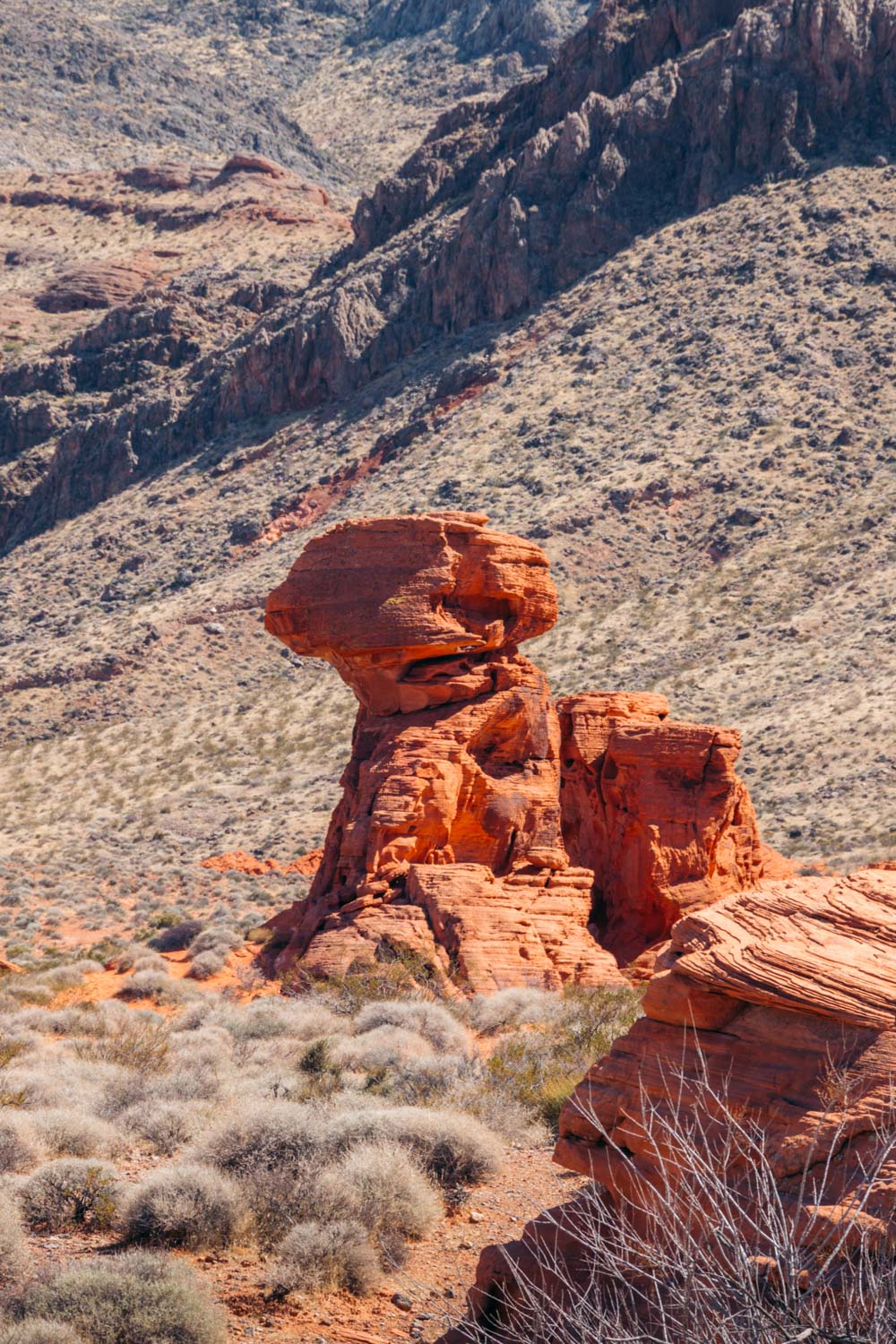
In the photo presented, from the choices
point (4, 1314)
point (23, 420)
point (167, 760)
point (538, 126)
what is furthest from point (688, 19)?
point (4, 1314)

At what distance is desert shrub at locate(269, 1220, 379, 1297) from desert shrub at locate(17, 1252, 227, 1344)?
0.79 m

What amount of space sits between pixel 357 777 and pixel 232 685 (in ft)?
107

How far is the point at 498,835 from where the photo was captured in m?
21.4

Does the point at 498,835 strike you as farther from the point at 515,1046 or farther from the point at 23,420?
the point at 23,420

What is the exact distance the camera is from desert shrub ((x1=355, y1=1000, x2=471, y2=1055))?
51.5 ft

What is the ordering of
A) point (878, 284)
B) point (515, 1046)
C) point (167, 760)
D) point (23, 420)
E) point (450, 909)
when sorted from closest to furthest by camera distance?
point (515, 1046) < point (450, 909) < point (167, 760) < point (878, 284) < point (23, 420)

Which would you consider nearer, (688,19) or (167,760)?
(167,760)

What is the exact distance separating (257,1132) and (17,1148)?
1.81 meters

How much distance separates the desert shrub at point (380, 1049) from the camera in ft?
46.9

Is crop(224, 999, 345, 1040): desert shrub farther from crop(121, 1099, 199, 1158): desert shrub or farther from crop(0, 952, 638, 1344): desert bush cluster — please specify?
crop(121, 1099, 199, 1158): desert shrub

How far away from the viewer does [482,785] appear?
21391mm

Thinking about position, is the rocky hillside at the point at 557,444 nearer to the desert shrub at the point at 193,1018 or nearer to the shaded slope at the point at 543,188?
the shaded slope at the point at 543,188

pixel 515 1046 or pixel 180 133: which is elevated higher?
pixel 180 133

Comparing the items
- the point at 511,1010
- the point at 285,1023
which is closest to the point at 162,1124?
the point at 285,1023
